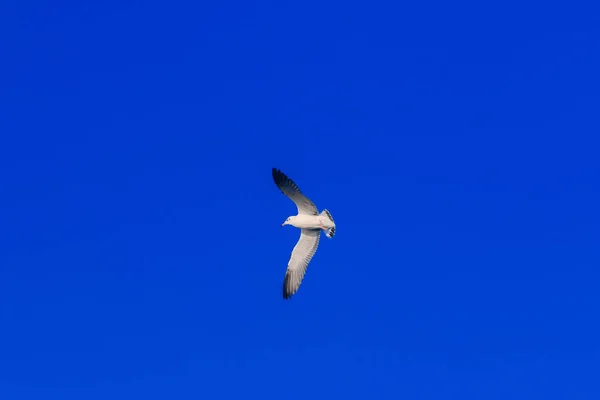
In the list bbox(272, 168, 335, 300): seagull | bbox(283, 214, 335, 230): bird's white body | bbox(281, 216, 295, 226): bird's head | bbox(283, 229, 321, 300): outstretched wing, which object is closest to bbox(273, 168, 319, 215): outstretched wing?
bbox(272, 168, 335, 300): seagull

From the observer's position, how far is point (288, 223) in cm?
3659

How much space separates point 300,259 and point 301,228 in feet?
6.73

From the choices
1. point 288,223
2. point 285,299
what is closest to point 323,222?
point 288,223

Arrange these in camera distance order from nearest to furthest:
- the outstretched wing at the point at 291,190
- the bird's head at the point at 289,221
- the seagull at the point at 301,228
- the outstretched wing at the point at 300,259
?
the outstretched wing at the point at 291,190
the seagull at the point at 301,228
the bird's head at the point at 289,221
the outstretched wing at the point at 300,259

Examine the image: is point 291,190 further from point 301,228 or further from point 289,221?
point 301,228

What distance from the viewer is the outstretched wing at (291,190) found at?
34344 mm

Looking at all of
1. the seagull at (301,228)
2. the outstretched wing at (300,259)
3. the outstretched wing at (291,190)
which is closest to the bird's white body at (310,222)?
the seagull at (301,228)

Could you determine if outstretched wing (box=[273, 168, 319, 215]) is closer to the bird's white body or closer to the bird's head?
the bird's white body

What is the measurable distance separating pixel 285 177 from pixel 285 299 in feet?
24.7

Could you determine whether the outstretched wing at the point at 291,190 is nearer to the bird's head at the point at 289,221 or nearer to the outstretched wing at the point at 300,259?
the bird's head at the point at 289,221

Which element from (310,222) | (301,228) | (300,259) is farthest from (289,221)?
(300,259)

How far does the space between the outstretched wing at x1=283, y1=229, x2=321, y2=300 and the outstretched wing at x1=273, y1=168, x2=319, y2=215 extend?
2.23 metres

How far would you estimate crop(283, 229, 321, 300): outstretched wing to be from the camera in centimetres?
3747

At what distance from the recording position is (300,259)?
38.1m
